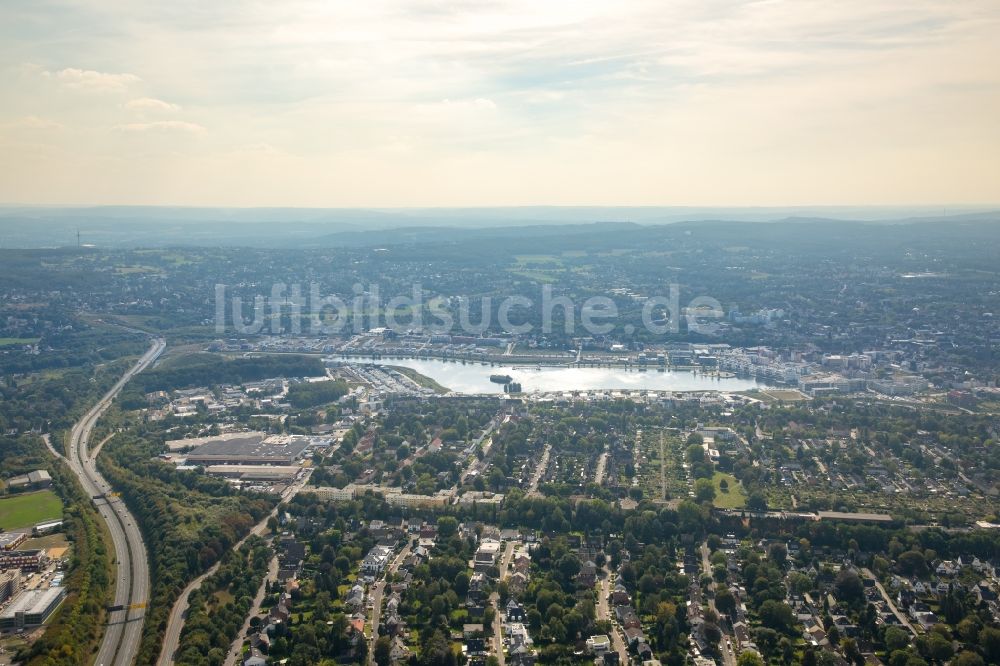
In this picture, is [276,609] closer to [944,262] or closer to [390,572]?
[390,572]

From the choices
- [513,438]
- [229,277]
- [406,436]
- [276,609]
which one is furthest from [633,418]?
[229,277]

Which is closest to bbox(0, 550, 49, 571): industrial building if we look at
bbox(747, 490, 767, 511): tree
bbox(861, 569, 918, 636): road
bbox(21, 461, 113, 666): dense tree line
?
bbox(21, 461, 113, 666): dense tree line

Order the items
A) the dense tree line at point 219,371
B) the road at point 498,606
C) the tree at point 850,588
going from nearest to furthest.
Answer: the road at point 498,606 < the tree at point 850,588 < the dense tree line at point 219,371

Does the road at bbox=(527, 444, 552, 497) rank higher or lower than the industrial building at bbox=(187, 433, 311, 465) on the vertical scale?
higher

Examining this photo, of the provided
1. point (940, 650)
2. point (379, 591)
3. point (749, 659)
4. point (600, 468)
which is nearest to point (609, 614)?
point (749, 659)

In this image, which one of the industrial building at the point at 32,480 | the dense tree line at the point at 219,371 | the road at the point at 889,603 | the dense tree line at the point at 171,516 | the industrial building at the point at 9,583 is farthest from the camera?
the dense tree line at the point at 219,371

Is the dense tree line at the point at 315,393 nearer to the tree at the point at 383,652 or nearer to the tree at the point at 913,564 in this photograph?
the tree at the point at 383,652

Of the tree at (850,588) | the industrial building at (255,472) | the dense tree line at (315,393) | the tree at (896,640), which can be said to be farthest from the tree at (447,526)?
the dense tree line at (315,393)

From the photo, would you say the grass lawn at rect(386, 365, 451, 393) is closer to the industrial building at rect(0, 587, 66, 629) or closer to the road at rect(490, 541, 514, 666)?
the road at rect(490, 541, 514, 666)
